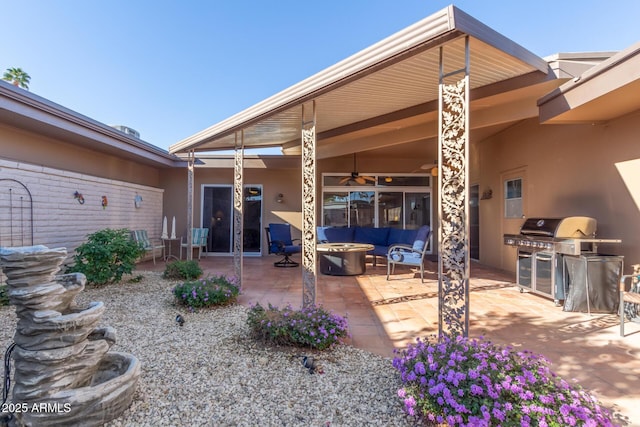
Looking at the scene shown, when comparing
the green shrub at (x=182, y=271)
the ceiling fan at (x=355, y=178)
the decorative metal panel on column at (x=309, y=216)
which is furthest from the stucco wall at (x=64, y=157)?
the ceiling fan at (x=355, y=178)

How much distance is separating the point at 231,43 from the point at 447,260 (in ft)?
29.6

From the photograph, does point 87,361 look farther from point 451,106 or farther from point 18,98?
point 18,98

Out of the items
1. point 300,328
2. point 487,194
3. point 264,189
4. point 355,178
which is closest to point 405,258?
point 487,194

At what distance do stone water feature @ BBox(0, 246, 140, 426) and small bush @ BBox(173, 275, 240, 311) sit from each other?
2157mm

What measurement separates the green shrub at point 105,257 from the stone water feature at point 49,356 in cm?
388

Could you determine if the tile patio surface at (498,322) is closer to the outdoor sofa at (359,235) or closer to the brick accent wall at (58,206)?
the outdoor sofa at (359,235)

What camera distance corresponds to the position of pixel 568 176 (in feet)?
16.0

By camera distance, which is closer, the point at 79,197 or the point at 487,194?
the point at 79,197

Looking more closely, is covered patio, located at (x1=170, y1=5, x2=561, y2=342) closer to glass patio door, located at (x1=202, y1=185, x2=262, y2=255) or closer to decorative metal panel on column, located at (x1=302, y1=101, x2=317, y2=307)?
decorative metal panel on column, located at (x1=302, y1=101, x2=317, y2=307)

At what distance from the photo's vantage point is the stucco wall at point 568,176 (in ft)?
12.7

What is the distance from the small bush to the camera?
4004 mm

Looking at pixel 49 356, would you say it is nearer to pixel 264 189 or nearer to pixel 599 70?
pixel 599 70

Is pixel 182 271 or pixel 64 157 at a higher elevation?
pixel 64 157

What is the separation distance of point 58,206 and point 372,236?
6711 mm
